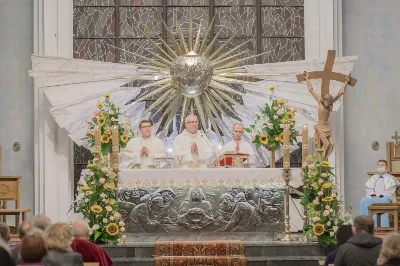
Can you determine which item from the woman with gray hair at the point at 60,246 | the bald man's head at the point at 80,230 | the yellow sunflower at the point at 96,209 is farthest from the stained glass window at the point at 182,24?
the woman with gray hair at the point at 60,246

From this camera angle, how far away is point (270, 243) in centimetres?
1503

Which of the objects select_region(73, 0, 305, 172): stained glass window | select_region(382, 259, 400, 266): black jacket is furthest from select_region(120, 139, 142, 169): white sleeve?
select_region(382, 259, 400, 266): black jacket

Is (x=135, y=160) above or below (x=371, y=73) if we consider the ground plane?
below

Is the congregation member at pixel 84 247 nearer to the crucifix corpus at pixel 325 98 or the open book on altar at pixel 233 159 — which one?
the open book on altar at pixel 233 159

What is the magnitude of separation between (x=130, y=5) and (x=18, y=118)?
108 inches

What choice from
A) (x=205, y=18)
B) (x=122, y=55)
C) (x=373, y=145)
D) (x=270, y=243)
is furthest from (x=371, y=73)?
(x=270, y=243)

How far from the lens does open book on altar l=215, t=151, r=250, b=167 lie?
16.6 m

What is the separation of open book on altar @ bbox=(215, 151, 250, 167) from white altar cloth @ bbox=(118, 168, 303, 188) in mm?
566

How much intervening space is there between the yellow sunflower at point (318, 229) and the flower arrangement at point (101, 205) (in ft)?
8.21

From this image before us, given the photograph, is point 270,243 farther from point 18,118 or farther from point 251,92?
point 18,118

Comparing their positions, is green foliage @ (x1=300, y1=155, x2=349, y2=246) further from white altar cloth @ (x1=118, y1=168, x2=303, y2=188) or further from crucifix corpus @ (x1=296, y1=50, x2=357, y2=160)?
crucifix corpus @ (x1=296, y1=50, x2=357, y2=160)

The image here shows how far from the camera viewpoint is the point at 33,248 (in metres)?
9.59

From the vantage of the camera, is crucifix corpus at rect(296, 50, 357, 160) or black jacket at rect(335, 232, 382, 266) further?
crucifix corpus at rect(296, 50, 357, 160)

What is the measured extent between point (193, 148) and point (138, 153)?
2.66 feet
